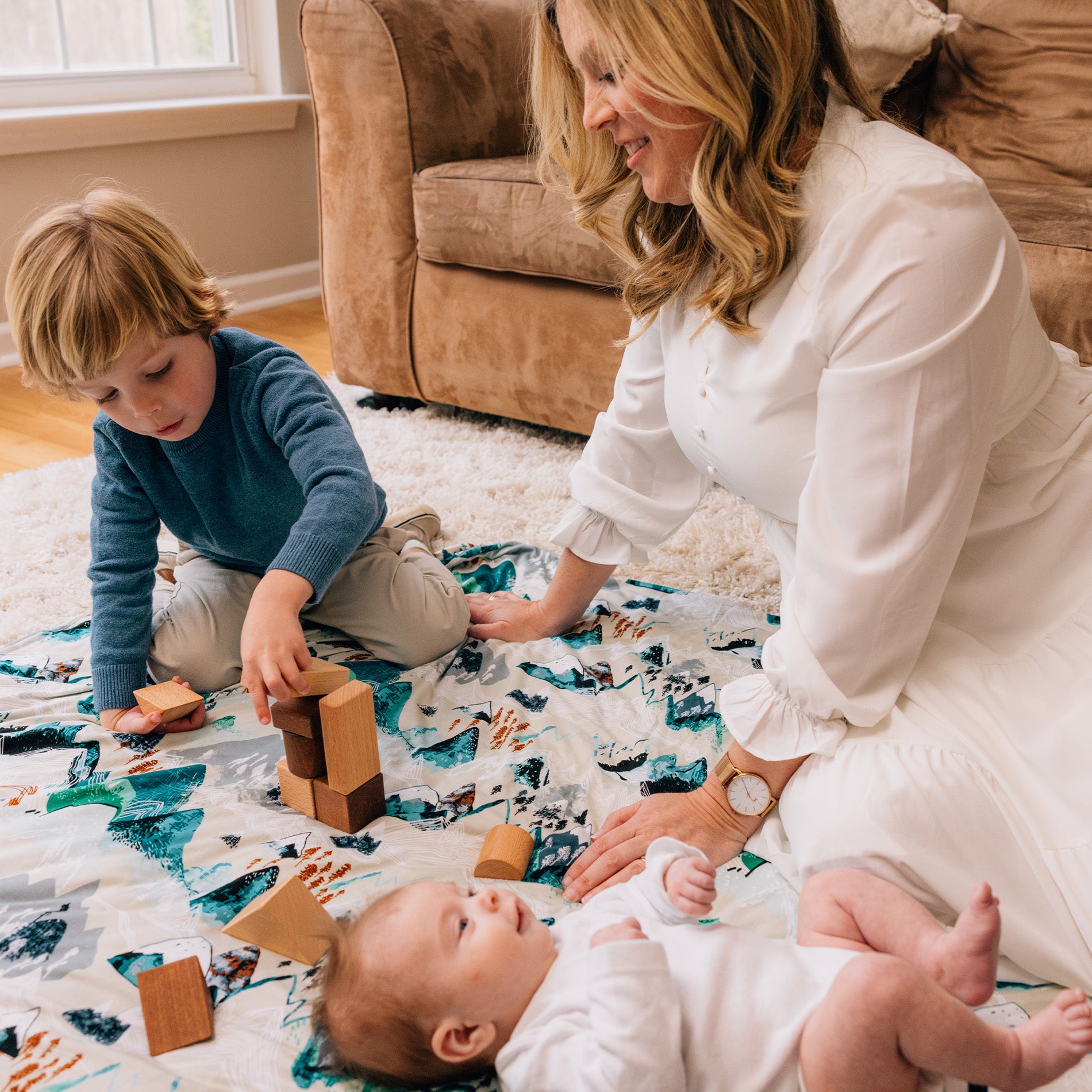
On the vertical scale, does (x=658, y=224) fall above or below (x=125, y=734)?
above

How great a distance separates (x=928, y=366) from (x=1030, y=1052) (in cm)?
50

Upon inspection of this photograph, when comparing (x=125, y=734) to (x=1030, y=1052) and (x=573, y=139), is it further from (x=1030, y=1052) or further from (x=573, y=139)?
(x=1030, y=1052)

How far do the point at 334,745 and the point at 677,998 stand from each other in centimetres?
42

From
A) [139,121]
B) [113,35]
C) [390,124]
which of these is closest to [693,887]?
[390,124]

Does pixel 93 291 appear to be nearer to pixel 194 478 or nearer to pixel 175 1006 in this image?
pixel 194 478

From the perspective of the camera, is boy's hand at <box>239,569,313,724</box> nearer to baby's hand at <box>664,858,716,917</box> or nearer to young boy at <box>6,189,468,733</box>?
young boy at <box>6,189,468,733</box>

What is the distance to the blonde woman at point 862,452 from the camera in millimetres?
829

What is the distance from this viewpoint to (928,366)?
2.72 ft

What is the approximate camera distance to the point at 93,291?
3.67 feet

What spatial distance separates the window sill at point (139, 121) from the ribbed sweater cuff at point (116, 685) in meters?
1.88

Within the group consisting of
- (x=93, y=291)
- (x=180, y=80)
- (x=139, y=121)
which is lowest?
(x=93, y=291)

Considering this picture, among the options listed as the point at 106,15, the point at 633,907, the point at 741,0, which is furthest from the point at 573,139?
the point at 106,15

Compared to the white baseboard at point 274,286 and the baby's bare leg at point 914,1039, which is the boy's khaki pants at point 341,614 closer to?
the baby's bare leg at point 914,1039

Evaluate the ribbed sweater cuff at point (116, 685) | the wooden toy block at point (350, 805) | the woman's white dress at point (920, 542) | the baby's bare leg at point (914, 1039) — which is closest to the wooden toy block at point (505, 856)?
the wooden toy block at point (350, 805)
